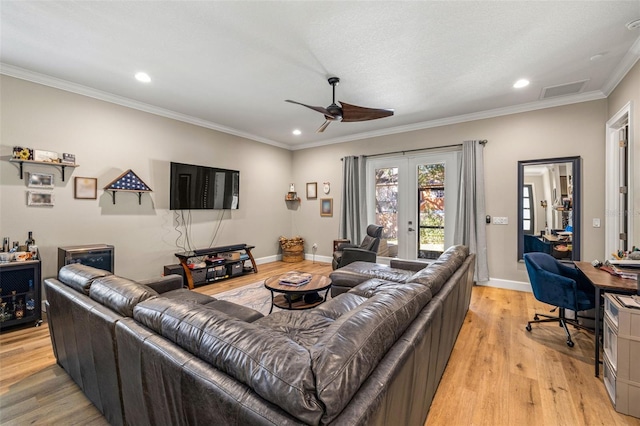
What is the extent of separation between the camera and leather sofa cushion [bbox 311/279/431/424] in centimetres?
83

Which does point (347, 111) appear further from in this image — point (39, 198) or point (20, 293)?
point (20, 293)

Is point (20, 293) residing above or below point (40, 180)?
below

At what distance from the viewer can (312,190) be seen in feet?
22.4

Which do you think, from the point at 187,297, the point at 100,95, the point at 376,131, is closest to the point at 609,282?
the point at 187,297

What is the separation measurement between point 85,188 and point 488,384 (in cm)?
507

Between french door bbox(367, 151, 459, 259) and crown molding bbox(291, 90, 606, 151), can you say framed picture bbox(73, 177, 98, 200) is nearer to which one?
crown molding bbox(291, 90, 606, 151)

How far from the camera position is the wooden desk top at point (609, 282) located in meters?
2.04

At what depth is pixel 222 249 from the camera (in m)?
5.08

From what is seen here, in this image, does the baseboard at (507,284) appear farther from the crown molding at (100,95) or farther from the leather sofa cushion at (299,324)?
the crown molding at (100,95)

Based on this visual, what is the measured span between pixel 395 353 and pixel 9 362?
3297 millimetres

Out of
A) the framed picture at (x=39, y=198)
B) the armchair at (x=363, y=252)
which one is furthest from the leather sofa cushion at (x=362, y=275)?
the framed picture at (x=39, y=198)

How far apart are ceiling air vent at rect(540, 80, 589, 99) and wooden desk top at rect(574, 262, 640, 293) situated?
248cm

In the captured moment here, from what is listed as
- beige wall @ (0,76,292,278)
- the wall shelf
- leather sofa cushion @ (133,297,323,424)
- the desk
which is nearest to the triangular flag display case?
beige wall @ (0,76,292,278)

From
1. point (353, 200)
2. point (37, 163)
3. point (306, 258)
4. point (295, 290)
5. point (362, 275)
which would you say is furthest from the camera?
point (306, 258)
